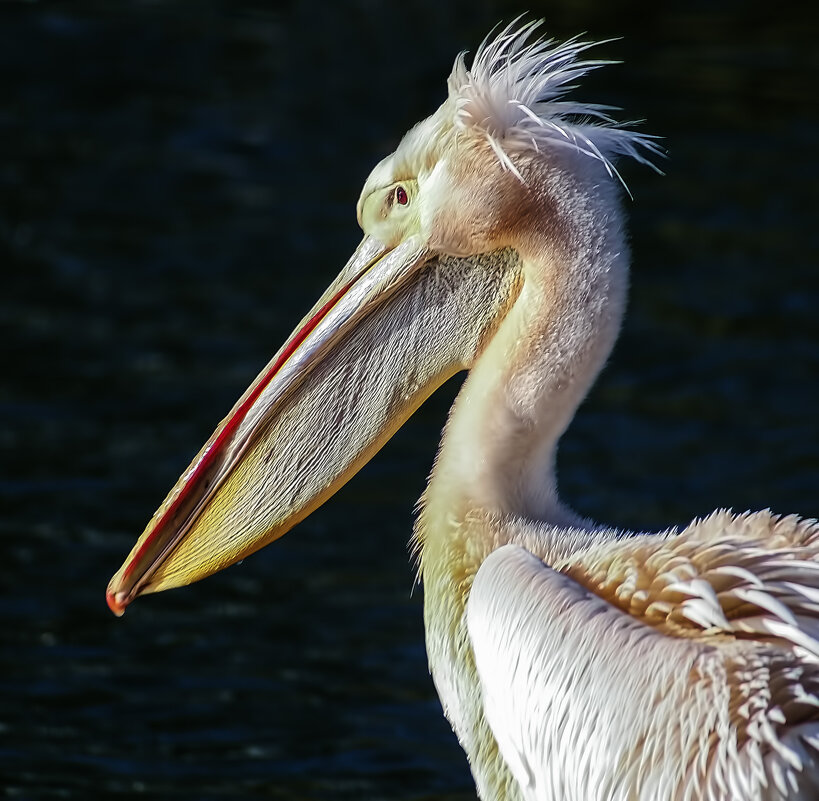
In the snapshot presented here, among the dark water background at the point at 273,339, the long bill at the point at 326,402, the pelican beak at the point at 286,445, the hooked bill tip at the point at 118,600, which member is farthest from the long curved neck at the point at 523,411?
the dark water background at the point at 273,339

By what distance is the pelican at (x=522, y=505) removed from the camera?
2.70 metres

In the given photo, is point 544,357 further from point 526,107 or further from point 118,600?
point 118,600

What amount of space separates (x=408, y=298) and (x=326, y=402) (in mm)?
266

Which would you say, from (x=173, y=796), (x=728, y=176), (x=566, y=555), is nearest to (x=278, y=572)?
(x=173, y=796)

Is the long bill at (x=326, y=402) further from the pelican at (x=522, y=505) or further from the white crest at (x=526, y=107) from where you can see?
the white crest at (x=526, y=107)

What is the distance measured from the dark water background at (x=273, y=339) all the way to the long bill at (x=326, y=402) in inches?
54.4

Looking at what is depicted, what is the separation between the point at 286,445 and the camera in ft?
11.2

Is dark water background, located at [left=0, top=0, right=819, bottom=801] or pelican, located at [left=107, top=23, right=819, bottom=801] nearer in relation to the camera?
pelican, located at [left=107, top=23, right=819, bottom=801]

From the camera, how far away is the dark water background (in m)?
4.98

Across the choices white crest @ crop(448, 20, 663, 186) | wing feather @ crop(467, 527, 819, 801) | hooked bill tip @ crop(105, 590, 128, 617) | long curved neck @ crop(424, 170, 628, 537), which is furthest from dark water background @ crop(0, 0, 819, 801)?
white crest @ crop(448, 20, 663, 186)

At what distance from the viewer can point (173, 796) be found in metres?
4.57

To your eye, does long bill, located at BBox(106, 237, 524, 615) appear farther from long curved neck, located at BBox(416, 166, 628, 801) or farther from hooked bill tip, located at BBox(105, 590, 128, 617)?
long curved neck, located at BBox(416, 166, 628, 801)

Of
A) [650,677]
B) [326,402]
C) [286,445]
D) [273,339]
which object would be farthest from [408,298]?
[273,339]

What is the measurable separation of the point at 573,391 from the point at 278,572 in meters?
2.78
